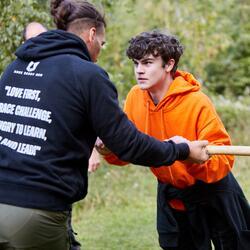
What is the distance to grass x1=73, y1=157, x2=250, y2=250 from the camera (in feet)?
24.0

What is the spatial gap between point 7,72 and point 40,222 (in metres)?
0.80

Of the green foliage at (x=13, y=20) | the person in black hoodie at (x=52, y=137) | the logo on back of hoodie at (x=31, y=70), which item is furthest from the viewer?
the green foliage at (x=13, y=20)

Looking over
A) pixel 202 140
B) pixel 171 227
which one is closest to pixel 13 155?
pixel 202 140

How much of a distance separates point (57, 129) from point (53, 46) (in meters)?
0.43

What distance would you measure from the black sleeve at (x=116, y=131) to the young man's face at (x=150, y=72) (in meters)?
0.85

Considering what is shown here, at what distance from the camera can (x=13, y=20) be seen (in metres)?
6.88

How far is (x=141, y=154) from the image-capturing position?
376 cm

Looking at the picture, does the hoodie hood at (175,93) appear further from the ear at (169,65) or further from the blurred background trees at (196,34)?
the blurred background trees at (196,34)

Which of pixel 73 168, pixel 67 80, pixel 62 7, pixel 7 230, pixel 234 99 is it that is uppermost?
pixel 234 99

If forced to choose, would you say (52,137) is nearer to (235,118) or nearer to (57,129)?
(57,129)

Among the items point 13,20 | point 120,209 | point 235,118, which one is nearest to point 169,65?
point 13,20

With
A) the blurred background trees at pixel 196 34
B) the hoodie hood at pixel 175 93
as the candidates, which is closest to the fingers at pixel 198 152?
the hoodie hood at pixel 175 93

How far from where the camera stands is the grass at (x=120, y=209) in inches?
288

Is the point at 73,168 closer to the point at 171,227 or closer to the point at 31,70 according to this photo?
the point at 31,70
